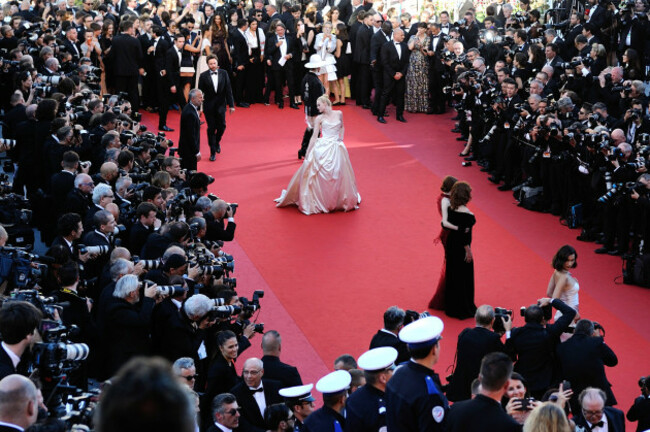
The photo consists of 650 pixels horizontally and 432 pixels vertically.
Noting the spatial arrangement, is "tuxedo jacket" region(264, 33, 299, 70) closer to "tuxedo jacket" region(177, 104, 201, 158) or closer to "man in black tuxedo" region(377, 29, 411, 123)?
"man in black tuxedo" region(377, 29, 411, 123)

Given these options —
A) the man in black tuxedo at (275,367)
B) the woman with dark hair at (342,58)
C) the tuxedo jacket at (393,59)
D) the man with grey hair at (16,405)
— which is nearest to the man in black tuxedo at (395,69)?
the tuxedo jacket at (393,59)

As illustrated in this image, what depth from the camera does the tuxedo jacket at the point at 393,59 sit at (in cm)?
1719

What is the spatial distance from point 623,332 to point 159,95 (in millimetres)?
9807

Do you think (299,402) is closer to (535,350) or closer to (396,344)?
(396,344)

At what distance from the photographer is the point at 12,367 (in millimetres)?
4992

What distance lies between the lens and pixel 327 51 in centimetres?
1753

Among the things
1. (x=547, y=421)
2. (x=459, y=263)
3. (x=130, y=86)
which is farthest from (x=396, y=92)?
(x=547, y=421)

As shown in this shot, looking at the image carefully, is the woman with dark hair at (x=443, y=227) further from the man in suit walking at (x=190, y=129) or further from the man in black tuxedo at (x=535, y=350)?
the man in suit walking at (x=190, y=129)

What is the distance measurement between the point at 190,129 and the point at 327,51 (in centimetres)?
→ 513

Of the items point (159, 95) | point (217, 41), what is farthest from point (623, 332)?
point (217, 41)

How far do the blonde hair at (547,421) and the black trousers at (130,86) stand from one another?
42.0ft

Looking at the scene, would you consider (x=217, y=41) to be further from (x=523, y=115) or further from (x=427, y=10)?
(x=523, y=115)

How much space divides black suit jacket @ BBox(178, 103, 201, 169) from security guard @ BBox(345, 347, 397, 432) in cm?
840

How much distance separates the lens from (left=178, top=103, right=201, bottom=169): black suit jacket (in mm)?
13211
